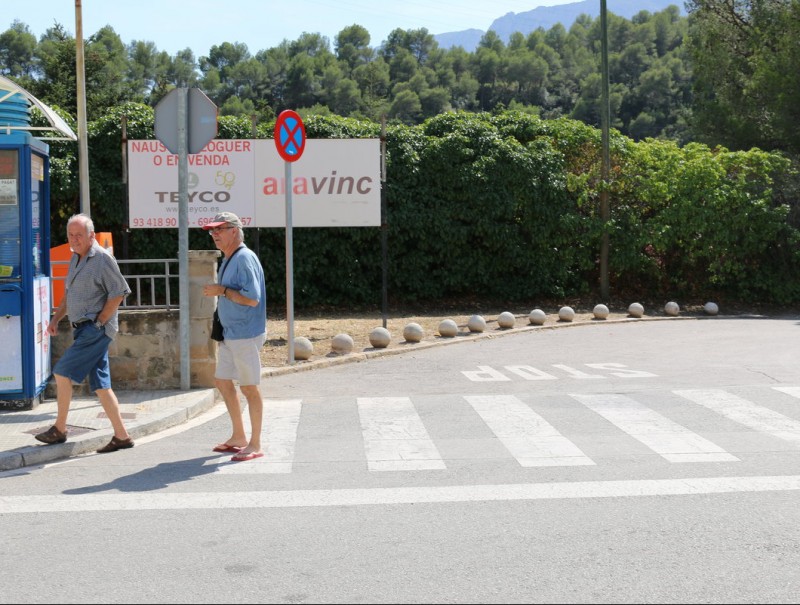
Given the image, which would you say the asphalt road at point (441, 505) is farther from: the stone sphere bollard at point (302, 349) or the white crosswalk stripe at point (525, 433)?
the stone sphere bollard at point (302, 349)

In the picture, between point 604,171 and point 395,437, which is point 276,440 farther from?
point 604,171

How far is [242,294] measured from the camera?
280 inches

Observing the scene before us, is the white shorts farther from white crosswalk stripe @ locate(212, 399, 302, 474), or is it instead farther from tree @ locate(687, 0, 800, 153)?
tree @ locate(687, 0, 800, 153)

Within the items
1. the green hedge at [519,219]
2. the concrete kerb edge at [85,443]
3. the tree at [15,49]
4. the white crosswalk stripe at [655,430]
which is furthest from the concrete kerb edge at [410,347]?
the tree at [15,49]

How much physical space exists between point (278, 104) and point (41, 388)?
91.5m

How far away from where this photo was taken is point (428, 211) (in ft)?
69.6

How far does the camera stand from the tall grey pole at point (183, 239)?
1000 centimetres

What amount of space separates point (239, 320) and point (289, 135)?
571 centimetres

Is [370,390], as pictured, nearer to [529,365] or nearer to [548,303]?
[529,365]

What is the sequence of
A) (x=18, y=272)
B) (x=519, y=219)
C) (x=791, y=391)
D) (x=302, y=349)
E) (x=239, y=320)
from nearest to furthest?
(x=239, y=320) < (x=18, y=272) < (x=791, y=391) < (x=302, y=349) < (x=519, y=219)

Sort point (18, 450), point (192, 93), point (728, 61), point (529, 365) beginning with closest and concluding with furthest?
point (18, 450)
point (192, 93)
point (529, 365)
point (728, 61)

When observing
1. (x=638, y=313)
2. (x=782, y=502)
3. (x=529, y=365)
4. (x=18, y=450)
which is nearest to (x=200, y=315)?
(x=18, y=450)

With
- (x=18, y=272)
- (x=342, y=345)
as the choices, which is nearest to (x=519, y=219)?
(x=342, y=345)

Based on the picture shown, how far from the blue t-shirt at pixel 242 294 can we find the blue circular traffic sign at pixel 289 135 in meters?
5.31
